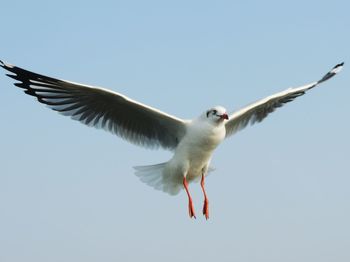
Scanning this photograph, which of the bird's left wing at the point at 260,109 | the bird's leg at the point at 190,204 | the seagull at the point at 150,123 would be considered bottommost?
the bird's leg at the point at 190,204

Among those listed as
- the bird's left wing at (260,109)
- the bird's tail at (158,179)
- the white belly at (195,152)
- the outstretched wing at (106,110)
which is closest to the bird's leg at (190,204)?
the white belly at (195,152)

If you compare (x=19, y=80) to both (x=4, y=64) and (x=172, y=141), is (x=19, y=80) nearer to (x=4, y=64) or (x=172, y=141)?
(x=4, y=64)

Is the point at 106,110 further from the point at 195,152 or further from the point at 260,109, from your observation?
the point at 260,109

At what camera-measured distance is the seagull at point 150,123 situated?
970 cm

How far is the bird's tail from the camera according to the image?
1055 centimetres

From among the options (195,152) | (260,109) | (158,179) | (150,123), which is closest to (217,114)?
(195,152)

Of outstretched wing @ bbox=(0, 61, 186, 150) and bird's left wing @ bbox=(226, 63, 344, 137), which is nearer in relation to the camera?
outstretched wing @ bbox=(0, 61, 186, 150)

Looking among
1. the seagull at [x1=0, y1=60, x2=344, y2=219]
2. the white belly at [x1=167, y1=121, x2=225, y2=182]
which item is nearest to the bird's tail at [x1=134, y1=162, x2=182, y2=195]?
the seagull at [x1=0, y1=60, x2=344, y2=219]

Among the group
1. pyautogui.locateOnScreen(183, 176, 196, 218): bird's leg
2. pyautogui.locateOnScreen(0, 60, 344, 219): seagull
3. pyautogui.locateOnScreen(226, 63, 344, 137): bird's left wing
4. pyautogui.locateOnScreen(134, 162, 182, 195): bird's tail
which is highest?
pyautogui.locateOnScreen(226, 63, 344, 137): bird's left wing

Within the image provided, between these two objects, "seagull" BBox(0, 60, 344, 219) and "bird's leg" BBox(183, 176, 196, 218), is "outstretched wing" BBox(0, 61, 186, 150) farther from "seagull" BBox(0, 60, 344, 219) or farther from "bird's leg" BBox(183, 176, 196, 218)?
"bird's leg" BBox(183, 176, 196, 218)

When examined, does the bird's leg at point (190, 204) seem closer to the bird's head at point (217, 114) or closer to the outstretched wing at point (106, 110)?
the outstretched wing at point (106, 110)

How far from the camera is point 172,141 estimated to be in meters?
10.5

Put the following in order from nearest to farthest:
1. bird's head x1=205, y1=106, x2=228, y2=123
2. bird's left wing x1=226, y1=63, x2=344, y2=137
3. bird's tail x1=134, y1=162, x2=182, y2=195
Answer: bird's head x1=205, y1=106, x2=228, y2=123 → bird's tail x1=134, y1=162, x2=182, y2=195 → bird's left wing x1=226, y1=63, x2=344, y2=137

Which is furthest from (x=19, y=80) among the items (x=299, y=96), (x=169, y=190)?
(x=299, y=96)
